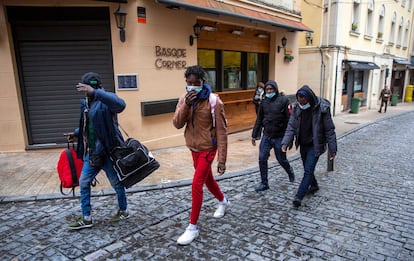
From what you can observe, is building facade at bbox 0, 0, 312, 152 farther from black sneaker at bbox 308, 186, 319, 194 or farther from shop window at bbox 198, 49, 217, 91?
black sneaker at bbox 308, 186, 319, 194

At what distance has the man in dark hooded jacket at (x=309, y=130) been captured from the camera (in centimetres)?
430

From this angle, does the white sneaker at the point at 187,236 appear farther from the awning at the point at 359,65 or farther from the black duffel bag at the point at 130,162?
the awning at the point at 359,65

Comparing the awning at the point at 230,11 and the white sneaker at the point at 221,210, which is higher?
the awning at the point at 230,11

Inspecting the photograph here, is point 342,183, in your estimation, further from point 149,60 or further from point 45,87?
point 45,87

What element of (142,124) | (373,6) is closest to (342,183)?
(142,124)

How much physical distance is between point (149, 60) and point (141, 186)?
3372 millimetres

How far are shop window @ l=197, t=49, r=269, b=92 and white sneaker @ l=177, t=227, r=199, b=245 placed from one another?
647 cm

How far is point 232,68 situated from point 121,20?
4.76 metres

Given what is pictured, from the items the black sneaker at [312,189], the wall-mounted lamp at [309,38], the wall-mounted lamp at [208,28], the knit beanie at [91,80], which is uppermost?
the wall-mounted lamp at [309,38]

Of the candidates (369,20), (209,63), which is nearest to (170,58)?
(209,63)

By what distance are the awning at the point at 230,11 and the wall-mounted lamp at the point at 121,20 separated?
0.80m

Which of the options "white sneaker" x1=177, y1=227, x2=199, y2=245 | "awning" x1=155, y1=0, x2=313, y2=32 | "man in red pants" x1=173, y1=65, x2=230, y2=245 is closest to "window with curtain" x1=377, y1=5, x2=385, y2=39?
"awning" x1=155, y1=0, x2=313, y2=32

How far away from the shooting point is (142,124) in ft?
24.8

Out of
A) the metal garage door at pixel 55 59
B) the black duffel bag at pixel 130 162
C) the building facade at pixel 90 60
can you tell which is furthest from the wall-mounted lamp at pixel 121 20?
the black duffel bag at pixel 130 162
